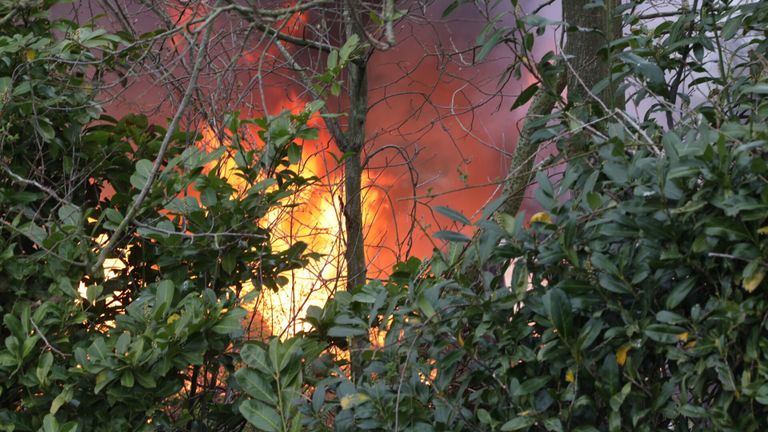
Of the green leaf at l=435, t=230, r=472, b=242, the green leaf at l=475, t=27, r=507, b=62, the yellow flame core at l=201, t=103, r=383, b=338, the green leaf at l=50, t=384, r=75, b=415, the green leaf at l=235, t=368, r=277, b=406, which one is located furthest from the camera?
the yellow flame core at l=201, t=103, r=383, b=338

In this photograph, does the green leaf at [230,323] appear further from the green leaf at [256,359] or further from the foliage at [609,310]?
the foliage at [609,310]

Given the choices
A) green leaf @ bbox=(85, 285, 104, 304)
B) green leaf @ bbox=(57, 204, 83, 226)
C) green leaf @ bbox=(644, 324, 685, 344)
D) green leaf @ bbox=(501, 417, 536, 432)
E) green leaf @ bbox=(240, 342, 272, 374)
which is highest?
green leaf @ bbox=(57, 204, 83, 226)

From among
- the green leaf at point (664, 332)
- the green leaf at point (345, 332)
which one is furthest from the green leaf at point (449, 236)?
the green leaf at point (664, 332)

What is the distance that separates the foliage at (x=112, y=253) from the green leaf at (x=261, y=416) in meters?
0.40

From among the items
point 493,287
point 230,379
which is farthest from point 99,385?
point 493,287

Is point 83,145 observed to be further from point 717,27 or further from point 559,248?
point 717,27

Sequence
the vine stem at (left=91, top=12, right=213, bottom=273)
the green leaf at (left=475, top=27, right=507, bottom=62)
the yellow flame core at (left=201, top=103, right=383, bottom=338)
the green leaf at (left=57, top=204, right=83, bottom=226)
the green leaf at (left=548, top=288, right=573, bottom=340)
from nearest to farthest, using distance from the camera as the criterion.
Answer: the green leaf at (left=548, top=288, right=573, bottom=340)
the vine stem at (left=91, top=12, right=213, bottom=273)
the green leaf at (left=475, top=27, right=507, bottom=62)
the green leaf at (left=57, top=204, right=83, bottom=226)
the yellow flame core at (left=201, top=103, right=383, bottom=338)

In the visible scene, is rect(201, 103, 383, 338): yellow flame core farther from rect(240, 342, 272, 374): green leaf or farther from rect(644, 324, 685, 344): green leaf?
rect(644, 324, 685, 344): green leaf

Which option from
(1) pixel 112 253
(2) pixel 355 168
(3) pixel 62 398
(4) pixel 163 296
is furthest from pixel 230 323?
(2) pixel 355 168

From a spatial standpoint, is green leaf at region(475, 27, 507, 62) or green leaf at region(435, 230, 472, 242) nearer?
green leaf at region(435, 230, 472, 242)

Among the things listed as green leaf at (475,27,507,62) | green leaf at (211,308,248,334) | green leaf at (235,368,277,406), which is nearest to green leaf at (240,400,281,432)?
green leaf at (235,368,277,406)

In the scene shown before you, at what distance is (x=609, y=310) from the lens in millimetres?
2230

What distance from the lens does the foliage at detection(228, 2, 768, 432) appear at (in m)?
2.00

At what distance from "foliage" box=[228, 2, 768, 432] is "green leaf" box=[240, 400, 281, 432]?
0.11 metres
